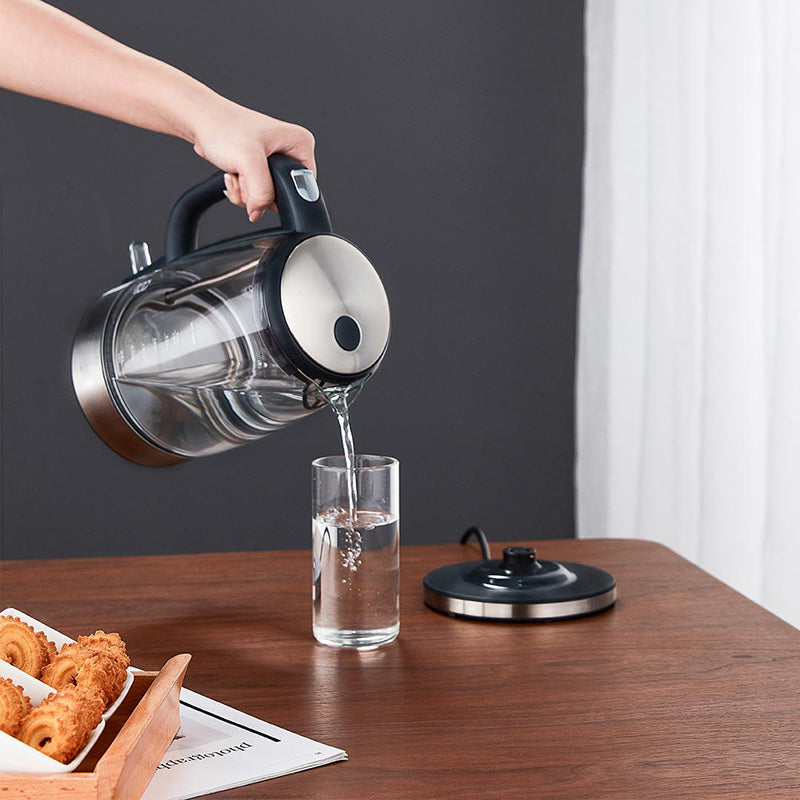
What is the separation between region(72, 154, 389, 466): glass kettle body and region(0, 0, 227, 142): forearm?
8cm

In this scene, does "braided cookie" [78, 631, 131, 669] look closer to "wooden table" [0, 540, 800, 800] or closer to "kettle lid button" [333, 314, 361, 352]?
"wooden table" [0, 540, 800, 800]

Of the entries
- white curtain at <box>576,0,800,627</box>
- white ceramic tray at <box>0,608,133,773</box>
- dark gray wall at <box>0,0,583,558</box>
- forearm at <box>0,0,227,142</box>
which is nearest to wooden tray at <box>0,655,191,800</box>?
white ceramic tray at <box>0,608,133,773</box>

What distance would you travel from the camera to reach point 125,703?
74 cm

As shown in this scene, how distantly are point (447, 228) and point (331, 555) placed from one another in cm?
176

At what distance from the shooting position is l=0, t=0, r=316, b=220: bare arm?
989 mm

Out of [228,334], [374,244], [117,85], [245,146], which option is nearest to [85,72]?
[117,85]

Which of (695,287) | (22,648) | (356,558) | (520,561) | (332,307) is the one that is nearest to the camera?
(22,648)

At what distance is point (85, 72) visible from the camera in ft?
3.30

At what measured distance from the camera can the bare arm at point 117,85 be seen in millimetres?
989

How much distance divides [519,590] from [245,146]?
474 millimetres

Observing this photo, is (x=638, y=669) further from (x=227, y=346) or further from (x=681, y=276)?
(x=681, y=276)

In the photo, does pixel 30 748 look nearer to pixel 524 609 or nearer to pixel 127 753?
pixel 127 753

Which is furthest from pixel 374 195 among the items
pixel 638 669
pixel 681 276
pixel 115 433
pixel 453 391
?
pixel 638 669

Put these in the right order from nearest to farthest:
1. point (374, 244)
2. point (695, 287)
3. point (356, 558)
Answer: point (356, 558) → point (695, 287) → point (374, 244)
